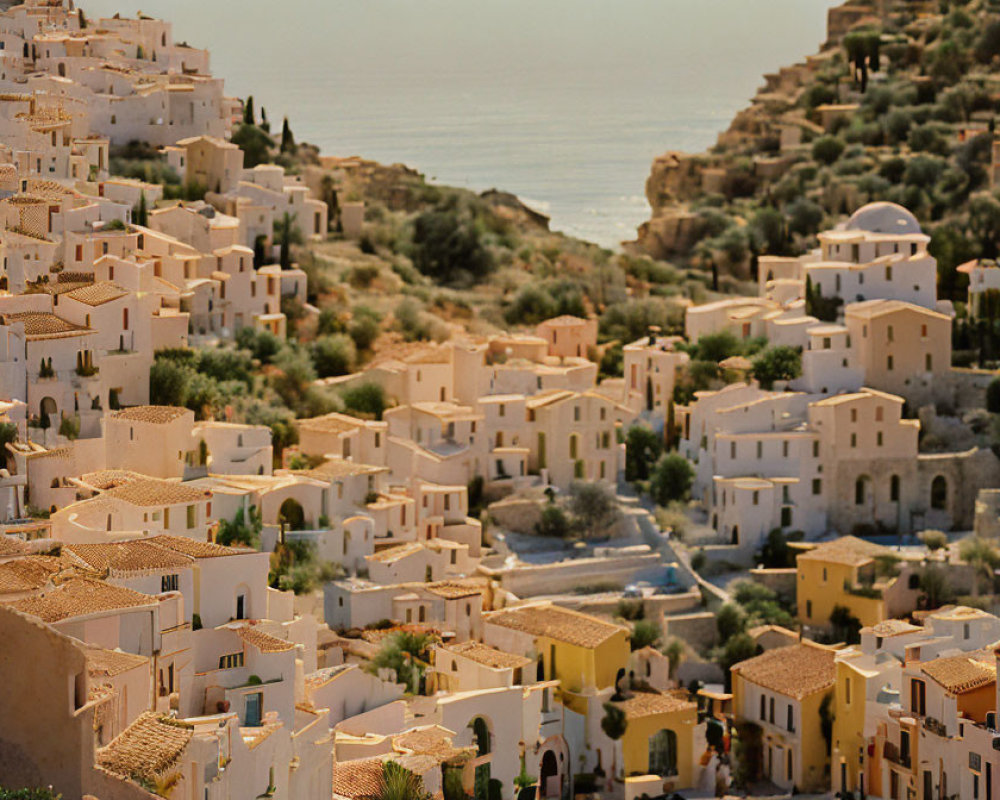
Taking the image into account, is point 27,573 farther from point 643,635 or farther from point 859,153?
point 859,153

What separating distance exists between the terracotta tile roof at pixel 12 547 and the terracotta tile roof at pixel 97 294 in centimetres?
815

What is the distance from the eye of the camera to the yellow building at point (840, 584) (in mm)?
36500

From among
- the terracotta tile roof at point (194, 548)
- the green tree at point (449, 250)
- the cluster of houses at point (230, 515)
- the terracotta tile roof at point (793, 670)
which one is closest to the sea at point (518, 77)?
the green tree at point (449, 250)

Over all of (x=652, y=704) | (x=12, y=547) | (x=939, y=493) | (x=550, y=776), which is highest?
(x=12, y=547)

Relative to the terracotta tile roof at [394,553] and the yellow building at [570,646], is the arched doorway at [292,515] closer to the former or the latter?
the terracotta tile roof at [394,553]

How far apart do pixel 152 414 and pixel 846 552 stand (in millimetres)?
9884

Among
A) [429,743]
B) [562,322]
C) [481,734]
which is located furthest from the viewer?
[562,322]

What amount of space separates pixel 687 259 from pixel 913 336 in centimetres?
1460

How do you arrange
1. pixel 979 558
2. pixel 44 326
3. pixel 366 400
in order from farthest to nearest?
pixel 366 400 < pixel 979 558 < pixel 44 326

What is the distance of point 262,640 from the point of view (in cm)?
2744

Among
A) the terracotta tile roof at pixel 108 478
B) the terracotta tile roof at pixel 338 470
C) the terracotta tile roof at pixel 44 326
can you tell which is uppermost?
the terracotta tile roof at pixel 44 326

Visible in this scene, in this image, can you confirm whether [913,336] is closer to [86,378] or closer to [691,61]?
[86,378]

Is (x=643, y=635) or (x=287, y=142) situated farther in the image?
(x=287, y=142)

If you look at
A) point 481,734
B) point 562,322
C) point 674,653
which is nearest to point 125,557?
point 481,734
